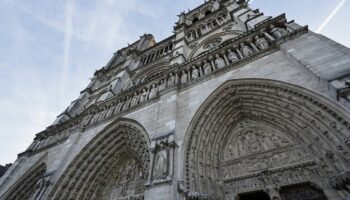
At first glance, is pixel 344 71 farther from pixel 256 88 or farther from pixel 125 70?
pixel 125 70

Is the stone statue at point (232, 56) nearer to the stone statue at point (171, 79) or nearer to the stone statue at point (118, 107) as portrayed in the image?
the stone statue at point (171, 79)

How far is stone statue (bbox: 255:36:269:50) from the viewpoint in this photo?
5.91m

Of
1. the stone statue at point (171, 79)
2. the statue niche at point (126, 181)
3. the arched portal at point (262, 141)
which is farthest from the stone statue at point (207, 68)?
the statue niche at point (126, 181)

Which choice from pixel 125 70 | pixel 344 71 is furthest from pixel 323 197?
pixel 125 70

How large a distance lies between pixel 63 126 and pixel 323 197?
1167cm

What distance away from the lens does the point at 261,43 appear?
6.14 m

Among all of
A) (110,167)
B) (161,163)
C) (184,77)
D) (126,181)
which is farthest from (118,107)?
(161,163)

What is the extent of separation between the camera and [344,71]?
363cm

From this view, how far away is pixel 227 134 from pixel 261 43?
324 cm

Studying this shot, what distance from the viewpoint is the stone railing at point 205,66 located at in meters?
5.93

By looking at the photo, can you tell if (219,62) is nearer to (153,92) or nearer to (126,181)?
(153,92)

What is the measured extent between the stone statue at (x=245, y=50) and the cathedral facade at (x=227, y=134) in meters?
0.03

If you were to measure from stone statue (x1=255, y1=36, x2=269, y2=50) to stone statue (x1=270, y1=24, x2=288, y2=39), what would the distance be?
36 cm

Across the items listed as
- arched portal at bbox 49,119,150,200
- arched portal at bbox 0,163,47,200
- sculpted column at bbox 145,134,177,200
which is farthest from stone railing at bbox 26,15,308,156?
arched portal at bbox 0,163,47,200
